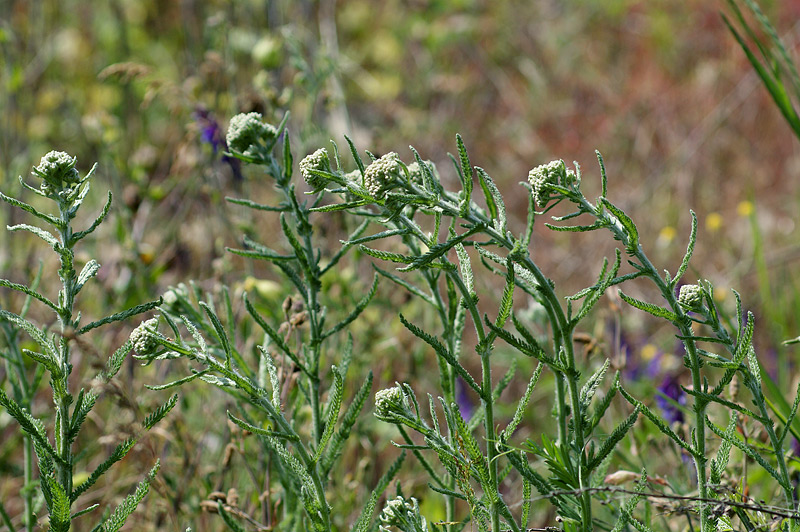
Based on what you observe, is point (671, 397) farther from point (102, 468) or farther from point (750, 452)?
point (102, 468)

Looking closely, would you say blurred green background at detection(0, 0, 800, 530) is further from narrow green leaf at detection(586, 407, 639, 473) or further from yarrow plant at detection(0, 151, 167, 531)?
narrow green leaf at detection(586, 407, 639, 473)

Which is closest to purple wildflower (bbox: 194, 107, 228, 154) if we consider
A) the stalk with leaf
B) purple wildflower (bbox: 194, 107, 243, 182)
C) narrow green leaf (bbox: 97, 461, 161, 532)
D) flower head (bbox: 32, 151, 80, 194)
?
purple wildflower (bbox: 194, 107, 243, 182)

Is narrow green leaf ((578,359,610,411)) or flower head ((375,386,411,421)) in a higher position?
narrow green leaf ((578,359,610,411))

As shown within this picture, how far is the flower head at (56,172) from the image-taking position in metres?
1.02

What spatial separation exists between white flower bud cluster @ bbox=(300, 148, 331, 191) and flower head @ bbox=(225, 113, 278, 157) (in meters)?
0.06

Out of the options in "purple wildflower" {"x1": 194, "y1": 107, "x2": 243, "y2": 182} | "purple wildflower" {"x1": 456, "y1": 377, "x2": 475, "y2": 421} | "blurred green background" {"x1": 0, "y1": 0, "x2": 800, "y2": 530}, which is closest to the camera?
"purple wildflower" {"x1": 194, "y1": 107, "x2": 243, "y2": 182}

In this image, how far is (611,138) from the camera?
183 inches

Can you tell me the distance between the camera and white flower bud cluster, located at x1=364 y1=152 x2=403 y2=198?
0.92m

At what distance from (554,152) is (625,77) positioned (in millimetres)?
949

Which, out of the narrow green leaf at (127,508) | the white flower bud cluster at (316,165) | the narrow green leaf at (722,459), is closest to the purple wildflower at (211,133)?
the white flower bud cluster at (316,165)

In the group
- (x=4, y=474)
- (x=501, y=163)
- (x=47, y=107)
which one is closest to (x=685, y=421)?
(x=4, y=474)

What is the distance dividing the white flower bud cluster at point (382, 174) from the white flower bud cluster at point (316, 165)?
0.32ft

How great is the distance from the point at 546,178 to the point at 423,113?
3572 millimetres

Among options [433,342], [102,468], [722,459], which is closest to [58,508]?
[102,468]
